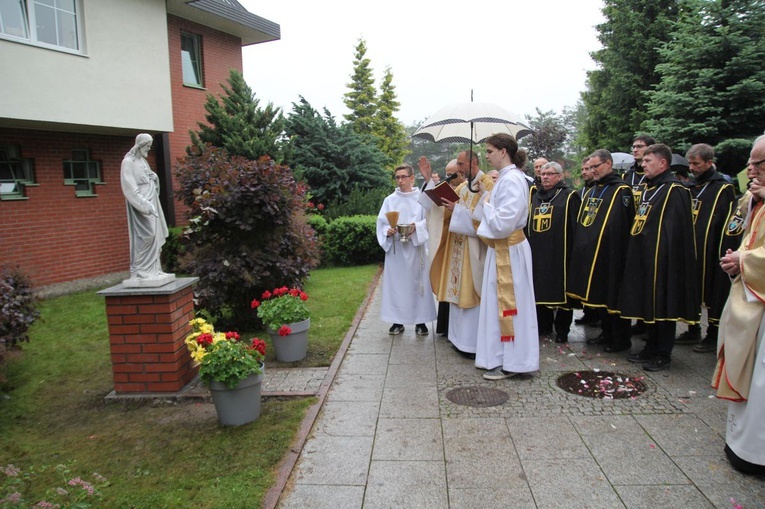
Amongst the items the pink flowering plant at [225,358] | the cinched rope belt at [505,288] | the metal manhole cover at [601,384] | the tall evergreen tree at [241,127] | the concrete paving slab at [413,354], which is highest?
the tall evergreen tree at [241,127]

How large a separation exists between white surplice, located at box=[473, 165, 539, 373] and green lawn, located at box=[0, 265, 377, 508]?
1918 mm

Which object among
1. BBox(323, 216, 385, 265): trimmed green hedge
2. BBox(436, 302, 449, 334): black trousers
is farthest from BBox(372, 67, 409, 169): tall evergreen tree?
BBox(436, 302, 449, 334): black trousers

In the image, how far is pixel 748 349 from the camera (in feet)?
11.3

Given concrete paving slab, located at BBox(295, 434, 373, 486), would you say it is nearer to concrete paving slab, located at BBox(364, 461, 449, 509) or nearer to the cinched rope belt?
concrete paving slab, located at BBox(364, 461, 449, 509)

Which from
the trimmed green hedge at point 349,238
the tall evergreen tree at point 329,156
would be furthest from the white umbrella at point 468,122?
the tall evergreen tree at point 329,156

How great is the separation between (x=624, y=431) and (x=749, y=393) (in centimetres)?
98

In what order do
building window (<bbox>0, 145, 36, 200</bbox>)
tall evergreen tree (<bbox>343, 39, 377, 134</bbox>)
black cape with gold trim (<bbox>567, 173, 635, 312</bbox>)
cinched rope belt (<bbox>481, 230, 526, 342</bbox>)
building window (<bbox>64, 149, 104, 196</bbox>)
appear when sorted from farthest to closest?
tall evergreen tree (<bbox>343, 39, 377, 134</bbox>)
building window (<bbox>64, 149, 104, 196</bbox>)
building window (<bbox>0, 145, 36, 200</bbox>)
black cape with gold trim (<bbox>567, 173, 635, 312</bbox>)
cinched rope belt (<bbox>481, 230, 526, 342</bbox>)

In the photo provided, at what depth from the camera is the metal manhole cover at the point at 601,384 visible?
15.9 ft

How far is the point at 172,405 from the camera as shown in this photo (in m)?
5.01

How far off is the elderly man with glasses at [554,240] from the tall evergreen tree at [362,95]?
33210 mm

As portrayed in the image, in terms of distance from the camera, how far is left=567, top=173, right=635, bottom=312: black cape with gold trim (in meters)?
5.88

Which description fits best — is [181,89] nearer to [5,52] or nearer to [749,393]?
[5,52]

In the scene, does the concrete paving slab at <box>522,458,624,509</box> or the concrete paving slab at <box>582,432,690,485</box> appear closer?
the concrete paving slab at <box>522,458,624,509</box>

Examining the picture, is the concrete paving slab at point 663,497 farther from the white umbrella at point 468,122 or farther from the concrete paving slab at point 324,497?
the white umbrella at point 468,122
